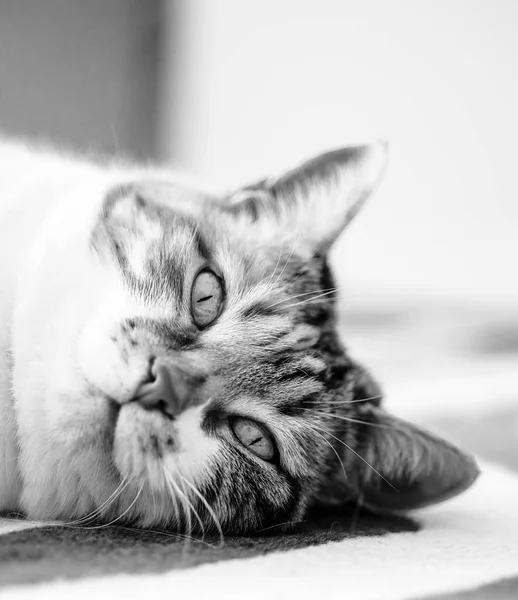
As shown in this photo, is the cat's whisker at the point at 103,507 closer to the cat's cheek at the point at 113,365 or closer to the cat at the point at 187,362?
the cat at the point at 187,362

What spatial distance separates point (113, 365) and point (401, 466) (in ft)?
1.86

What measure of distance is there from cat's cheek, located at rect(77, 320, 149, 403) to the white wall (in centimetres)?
206

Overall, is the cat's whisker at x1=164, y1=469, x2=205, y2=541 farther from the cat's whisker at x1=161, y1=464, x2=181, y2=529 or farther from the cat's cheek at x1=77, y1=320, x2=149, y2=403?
the cat's cheek at x1=77, y1=320, x2=149, y2=403

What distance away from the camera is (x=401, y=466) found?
1178 mm

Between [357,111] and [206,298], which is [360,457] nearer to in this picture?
[206,298]

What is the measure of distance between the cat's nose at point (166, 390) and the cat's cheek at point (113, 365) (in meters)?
0.01

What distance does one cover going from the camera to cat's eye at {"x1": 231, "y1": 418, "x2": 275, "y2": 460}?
1.03 meters

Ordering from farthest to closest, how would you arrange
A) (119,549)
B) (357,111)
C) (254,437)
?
(357,111) → (254,437) → (119,549)

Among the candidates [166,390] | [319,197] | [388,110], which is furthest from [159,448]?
[388,110]

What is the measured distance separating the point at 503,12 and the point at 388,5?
534 millimetres

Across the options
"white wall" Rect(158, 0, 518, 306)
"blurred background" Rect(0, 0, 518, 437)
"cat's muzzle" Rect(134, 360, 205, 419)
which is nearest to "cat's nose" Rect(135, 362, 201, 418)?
"cat's muzzle" Rect(134, 360, 205, 419)

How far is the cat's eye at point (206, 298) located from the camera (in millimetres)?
1078

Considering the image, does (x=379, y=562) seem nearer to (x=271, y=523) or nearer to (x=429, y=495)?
(x=271, y=523)

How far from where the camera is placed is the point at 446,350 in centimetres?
236
